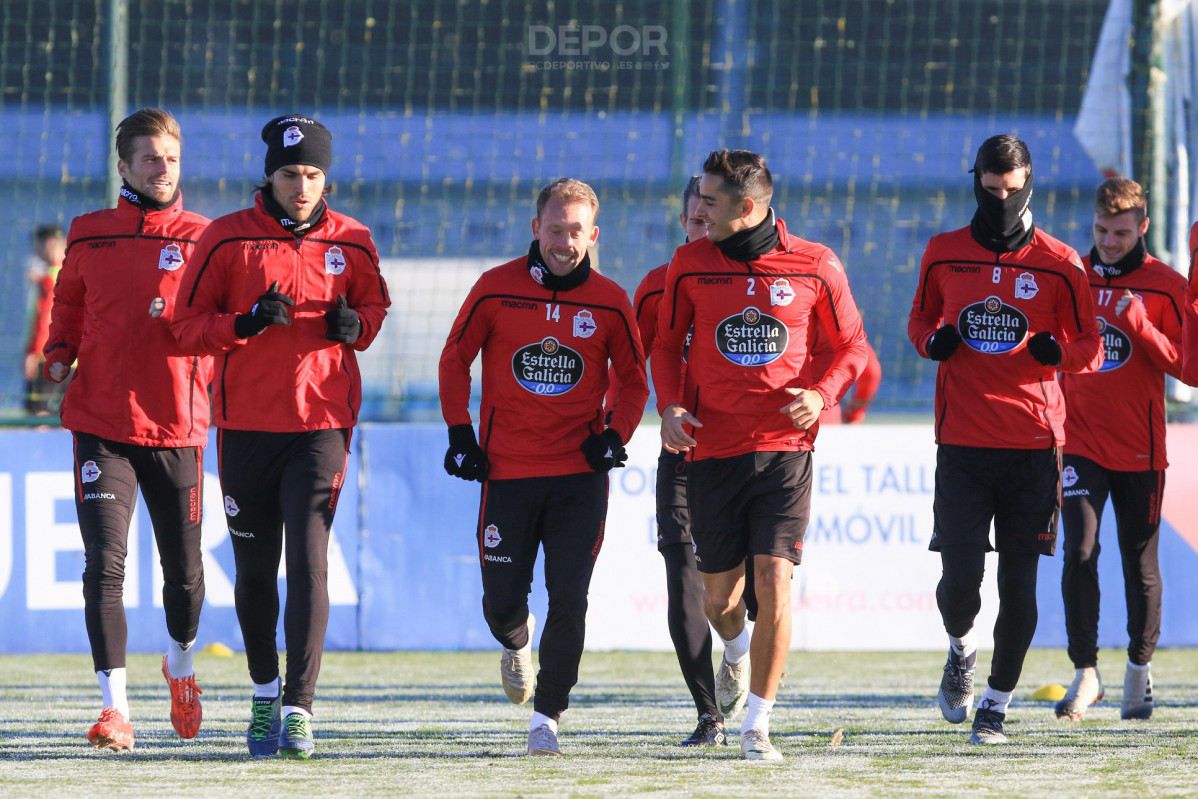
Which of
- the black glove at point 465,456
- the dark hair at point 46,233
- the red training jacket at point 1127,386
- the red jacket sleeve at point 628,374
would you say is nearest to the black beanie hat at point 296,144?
the black glove at point 465,456

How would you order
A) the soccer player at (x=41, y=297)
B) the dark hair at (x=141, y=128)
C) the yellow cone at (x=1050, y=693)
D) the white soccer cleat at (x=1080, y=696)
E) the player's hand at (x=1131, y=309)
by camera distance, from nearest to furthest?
the dark hair at (x=141, y=128) < the player's hand at (x=1131, y=309) < the white soccer cleat at (x=1080, y=696) < the yellow cone at (x=1050, y=693) < the soccer player at (x=41, y=297)

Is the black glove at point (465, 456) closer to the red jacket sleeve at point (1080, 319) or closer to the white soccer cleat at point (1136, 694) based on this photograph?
the red jacket sleeve at point (1080, 319)

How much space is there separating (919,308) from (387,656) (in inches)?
170

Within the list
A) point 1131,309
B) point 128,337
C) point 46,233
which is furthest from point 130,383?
point 46,233

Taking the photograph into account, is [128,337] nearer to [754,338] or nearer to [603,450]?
[603,450]

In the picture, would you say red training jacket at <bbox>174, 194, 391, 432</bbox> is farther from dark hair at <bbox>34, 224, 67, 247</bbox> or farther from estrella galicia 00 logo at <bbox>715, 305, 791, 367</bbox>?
dark hair at <bbox>34, 224, 67, 247</bbox>

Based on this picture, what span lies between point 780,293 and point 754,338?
17 centimetres

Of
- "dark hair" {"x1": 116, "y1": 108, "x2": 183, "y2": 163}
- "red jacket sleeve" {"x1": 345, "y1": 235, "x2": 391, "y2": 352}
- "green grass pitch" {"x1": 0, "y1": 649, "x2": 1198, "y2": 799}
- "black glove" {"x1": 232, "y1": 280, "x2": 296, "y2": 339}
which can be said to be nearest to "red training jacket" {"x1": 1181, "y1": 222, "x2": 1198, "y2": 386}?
"green grass pitch" {"x1": 0, "y1": 649, "x2": 1198, "y2": 799}

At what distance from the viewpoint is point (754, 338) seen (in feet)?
16.6

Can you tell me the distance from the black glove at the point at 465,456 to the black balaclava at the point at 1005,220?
6.34 feet

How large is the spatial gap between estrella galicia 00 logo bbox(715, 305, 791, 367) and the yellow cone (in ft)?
9.11

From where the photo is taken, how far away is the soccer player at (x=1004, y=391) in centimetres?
534

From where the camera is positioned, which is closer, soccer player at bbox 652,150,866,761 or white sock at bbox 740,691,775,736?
white sock at bbox 740,691,775,736

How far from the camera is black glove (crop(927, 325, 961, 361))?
5328 mm
